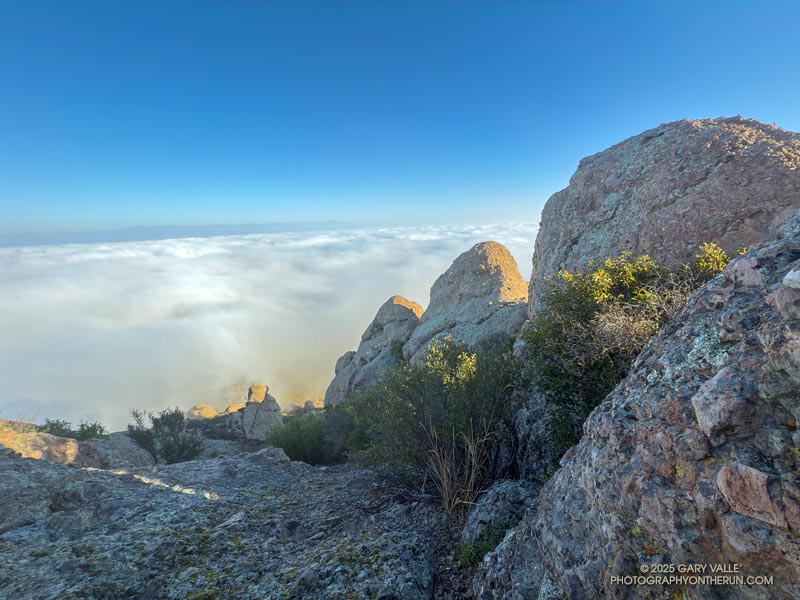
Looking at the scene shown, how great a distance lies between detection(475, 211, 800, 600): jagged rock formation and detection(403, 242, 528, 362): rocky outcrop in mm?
16210

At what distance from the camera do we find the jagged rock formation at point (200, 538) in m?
6.25

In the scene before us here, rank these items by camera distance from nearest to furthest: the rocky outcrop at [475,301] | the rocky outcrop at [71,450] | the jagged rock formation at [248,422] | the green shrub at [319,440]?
the rocky outcrop at [71,450]
the green shrub at [319,440]
the rocky outcrop at [475,301]
the jagged rock formation at [248,422]

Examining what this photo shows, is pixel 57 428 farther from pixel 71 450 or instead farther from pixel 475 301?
pixel 475 301

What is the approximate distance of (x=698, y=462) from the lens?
12.2 feet

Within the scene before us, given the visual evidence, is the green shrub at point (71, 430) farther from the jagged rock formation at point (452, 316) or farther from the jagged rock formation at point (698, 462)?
the jagged rock formation at point (698, 462)

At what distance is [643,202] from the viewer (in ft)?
45.3

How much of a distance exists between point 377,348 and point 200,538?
26898mm

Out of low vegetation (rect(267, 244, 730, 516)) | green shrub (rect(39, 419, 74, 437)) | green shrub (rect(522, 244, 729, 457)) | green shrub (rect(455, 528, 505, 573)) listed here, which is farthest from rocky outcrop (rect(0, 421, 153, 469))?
green shrub (rect(522, 244, 729, 457))

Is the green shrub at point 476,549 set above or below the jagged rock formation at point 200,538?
above

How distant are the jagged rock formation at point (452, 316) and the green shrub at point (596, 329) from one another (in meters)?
12.3

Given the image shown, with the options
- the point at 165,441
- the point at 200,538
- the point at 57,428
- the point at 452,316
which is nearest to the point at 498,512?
the point at 200,538

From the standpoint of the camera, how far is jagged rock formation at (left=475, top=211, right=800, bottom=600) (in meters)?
3.19

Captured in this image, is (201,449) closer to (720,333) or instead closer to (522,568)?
(522,568)

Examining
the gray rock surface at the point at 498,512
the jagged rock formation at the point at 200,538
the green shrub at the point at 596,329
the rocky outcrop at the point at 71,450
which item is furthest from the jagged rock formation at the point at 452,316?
the rocky outcrop at the point at 71,450
